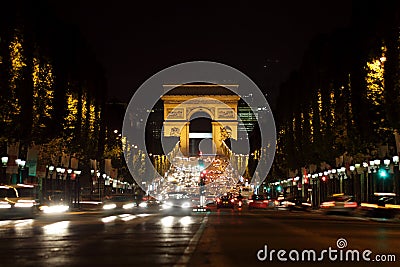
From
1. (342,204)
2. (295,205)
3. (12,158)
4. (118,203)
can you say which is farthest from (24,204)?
(295,205)

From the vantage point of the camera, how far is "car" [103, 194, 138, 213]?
6681cm

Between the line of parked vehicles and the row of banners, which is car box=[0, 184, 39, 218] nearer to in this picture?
the line of parked vehicles

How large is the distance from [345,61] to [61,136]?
2138cm

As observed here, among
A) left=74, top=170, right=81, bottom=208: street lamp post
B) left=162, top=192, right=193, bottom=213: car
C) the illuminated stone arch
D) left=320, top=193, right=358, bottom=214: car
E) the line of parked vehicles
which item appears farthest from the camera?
the illuminated stone arch

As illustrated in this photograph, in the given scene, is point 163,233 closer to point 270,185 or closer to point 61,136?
point 61,136

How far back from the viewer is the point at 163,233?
25141 mm

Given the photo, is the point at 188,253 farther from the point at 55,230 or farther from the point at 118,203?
the point at 118,203

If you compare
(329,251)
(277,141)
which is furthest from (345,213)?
(277,141)

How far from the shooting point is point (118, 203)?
228 feet

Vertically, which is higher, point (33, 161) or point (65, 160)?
point (65, 160)

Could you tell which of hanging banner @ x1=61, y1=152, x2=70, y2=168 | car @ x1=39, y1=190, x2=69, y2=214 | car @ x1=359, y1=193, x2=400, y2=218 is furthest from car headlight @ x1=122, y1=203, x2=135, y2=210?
car @ x1=359, y1=193, x2=400, y2=218

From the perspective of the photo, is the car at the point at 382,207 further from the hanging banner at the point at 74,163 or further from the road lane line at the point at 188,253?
the hanging banner at the point at 74,163

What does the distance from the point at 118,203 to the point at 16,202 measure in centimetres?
2662

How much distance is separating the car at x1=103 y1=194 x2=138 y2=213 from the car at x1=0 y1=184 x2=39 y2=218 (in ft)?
67.3
